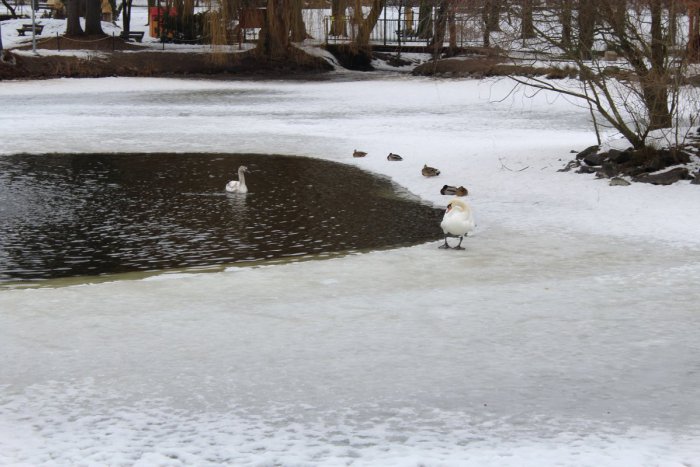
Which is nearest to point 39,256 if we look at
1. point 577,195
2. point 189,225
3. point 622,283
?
point 189,225

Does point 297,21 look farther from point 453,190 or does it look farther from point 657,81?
point 657,81

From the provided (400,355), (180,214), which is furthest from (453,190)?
(400,355)

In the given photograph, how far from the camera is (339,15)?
137 ft

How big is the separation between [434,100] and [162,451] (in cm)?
2636

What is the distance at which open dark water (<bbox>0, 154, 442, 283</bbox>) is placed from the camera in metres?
10.5

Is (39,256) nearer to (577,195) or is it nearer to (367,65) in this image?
(577,195)

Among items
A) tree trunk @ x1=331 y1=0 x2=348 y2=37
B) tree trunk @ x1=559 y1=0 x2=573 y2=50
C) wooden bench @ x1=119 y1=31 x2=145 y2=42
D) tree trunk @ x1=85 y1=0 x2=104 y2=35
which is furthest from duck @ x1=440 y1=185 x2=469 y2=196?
wooden bench @ x1=119 y1=31 x2=145 y2=42

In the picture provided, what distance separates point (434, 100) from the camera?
102ft

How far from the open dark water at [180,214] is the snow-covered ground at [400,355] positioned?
0.88m

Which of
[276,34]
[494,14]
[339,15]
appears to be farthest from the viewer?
[276,34]

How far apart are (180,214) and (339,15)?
3036cm

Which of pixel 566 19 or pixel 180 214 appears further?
pixel 566 19

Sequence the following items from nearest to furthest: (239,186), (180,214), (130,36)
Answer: (180,214) < (239,186) < (130,36)

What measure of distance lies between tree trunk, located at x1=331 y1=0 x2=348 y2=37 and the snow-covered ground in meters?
28.6
